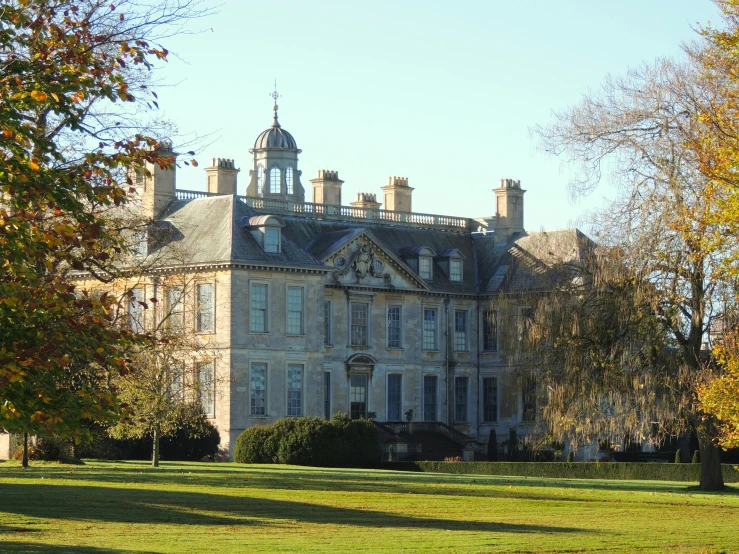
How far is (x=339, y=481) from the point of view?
3431 centimetres

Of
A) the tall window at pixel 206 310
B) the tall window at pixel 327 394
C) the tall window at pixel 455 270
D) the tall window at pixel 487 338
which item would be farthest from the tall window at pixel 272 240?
the tall window at pixel 487 338

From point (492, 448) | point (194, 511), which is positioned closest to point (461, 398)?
point (492, 448)

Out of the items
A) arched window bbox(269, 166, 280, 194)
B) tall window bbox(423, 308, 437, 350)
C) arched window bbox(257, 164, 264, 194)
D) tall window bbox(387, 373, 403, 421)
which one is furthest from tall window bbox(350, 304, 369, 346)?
arched window bbox(257, 164, 264, 194)

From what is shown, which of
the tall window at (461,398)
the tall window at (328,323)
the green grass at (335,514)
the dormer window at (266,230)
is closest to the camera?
the green grass at (335,514)

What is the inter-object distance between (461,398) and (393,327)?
5.53 meters

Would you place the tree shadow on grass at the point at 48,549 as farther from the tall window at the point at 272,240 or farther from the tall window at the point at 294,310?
the tall window at the point at 294,310

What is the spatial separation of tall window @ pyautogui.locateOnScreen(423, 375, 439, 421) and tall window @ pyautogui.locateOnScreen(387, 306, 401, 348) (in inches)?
95.1

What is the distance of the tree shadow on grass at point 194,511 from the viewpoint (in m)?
22.6

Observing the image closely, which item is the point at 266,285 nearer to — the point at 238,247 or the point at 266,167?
the point at 238,247

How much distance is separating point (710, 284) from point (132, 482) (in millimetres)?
13704

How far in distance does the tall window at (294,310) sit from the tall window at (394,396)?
724 centimetres

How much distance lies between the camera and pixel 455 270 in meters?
65.0

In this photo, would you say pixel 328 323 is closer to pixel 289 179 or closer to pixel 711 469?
pixel 289 179

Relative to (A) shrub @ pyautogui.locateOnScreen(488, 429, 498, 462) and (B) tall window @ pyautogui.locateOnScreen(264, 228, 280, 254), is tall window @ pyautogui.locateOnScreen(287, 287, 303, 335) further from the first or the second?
(A) shrub @ pyautogui.locateOnScreen(488, 429, 498, 462)
